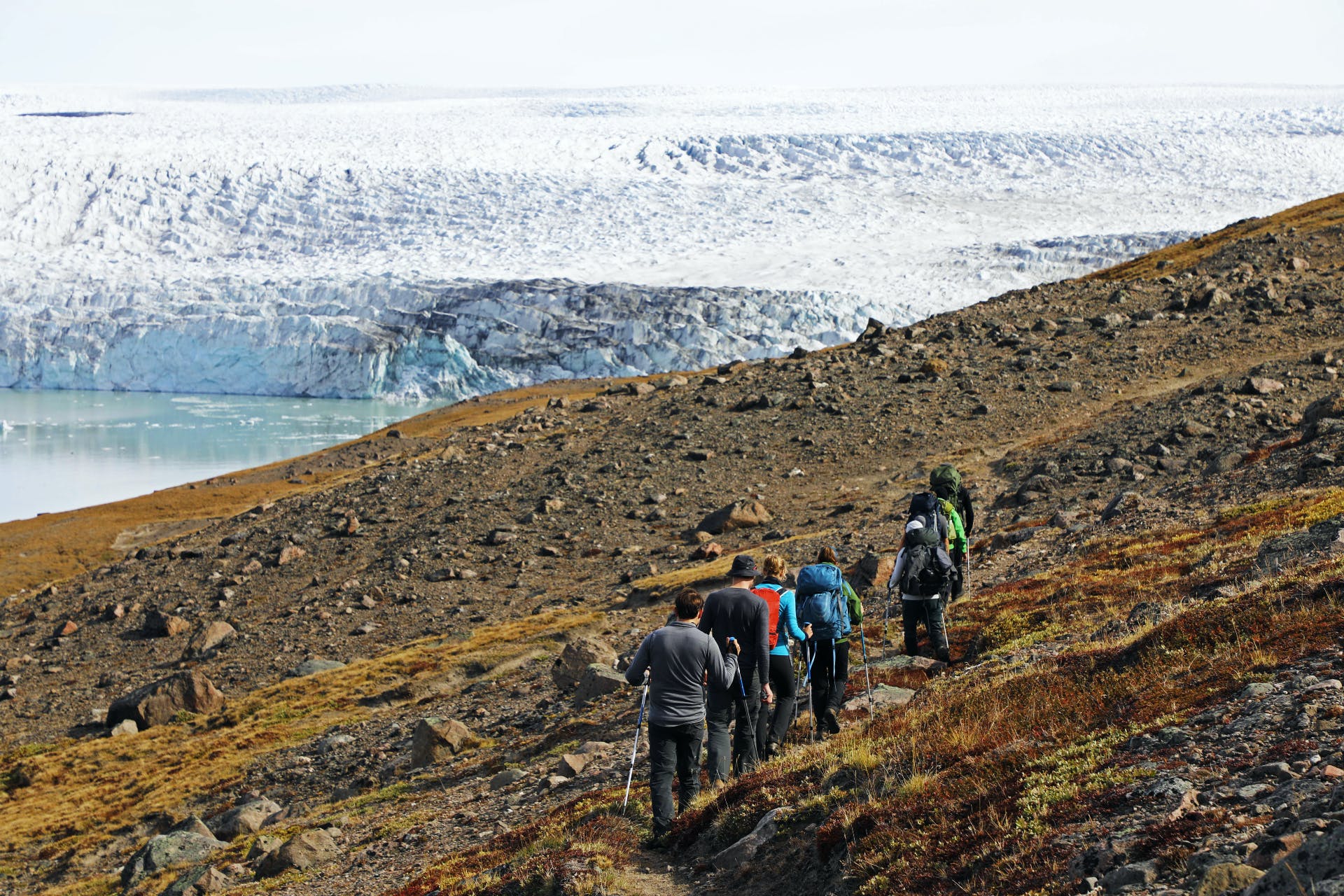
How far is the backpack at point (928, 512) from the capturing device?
9.69 meters

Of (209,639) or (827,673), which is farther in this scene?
(209,639)

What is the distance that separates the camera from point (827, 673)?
8266 millimetres

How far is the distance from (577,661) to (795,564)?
4.68m

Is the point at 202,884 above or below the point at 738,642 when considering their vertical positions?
below

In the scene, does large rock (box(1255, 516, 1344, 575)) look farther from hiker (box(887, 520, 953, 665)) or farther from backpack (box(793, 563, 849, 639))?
backpack (box(793, 563, 849, 639))

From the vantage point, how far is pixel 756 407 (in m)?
26.8

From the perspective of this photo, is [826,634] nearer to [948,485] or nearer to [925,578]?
[925,578]

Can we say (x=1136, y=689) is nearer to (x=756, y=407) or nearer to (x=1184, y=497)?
(x=1184, y=497)

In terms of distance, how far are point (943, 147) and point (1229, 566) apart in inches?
3427

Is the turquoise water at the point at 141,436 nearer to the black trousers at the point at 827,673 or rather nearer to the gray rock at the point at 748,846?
the black trousers at the point at 827,673

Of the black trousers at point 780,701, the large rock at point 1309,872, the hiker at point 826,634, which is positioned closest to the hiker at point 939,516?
the hiker at point 826,634

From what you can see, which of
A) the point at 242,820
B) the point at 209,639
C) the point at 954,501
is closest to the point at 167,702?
the point at 209,639

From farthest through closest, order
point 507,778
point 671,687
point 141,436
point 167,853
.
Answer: point 141,436 < point 167,853 < point 507,778 < point 671,687

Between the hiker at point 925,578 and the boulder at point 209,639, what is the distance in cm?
1476
